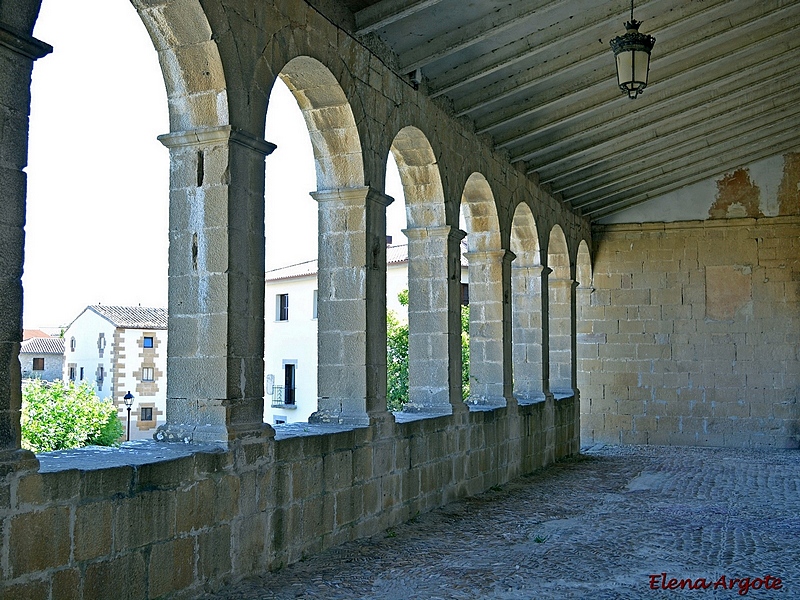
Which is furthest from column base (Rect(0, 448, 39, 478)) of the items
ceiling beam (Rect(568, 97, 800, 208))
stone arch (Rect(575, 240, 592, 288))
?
stone arch (Rect(575, 240, 592, 288))

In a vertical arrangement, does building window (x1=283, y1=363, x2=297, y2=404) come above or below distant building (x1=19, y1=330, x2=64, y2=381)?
below

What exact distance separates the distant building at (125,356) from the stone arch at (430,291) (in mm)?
24042

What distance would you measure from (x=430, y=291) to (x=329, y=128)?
2.08 metres

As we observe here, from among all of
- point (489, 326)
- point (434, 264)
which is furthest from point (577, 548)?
point (489, 326)

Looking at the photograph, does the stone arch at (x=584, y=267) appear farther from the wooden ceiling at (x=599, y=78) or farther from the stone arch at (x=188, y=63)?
the stone arch at (x=188, y=63)

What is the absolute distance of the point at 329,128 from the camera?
20.0ft

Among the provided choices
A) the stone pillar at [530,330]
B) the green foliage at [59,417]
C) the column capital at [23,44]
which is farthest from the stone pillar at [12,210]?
the green foliage at [59,417]

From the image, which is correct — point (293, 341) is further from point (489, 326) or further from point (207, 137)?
point (207, 137)

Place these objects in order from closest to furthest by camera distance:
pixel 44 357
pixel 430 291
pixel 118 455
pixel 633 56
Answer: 1. pixel 118 455
2. pixel 633 56
3. pixel 430 291
4. pixel 44 357

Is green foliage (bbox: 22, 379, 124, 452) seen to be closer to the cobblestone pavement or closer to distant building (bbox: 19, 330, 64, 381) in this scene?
the cobblestone pavement

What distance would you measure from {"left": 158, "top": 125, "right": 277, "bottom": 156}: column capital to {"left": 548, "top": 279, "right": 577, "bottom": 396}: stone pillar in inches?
302

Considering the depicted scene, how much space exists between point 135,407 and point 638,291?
2260cm

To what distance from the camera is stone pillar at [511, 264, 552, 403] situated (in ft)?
34.5

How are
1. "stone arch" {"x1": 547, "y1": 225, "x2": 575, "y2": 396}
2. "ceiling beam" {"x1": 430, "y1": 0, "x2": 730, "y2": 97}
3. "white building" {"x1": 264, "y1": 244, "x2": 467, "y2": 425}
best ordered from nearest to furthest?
"ceiling beam" {"x1": 430, "y1": 0, "x2": 730, "y2": 97} < "stone arch" {"x1": 547, "y1": 225, "x2": 575, "y2": 396} < "white building" {"x1": 264, "y1": 244, "x2": 467, "y2": 425}
